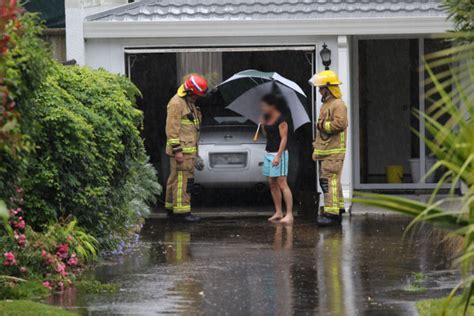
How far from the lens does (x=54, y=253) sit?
1032 centimetres

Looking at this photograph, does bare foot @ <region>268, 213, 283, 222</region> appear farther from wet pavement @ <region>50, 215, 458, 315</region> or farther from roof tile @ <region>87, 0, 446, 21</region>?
roof tile @ <region>87, 0, 446, 21</region>

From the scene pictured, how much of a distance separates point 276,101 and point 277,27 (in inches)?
55.1

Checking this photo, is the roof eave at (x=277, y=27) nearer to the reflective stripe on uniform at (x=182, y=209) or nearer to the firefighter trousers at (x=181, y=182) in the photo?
the firefighter trousers at (x=181, y=182)

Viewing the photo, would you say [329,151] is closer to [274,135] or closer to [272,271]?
[274,135]

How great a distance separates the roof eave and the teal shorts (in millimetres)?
2044

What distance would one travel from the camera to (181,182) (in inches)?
591

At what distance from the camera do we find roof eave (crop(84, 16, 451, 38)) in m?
15.9

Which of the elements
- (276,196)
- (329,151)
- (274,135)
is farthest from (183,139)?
(329,151)

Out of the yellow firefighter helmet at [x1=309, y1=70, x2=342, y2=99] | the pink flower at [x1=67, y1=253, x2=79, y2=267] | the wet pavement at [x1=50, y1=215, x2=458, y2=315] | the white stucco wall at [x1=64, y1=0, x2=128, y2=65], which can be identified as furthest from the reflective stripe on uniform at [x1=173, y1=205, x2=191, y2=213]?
the pink flower at [x1=67, y1=253, x2=79, y2=267]

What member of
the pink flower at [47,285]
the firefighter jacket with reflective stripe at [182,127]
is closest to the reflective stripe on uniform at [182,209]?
the firefighter jacket with reflective stripe at [182,127]

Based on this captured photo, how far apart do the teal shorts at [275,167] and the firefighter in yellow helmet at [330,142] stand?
0.44 metres

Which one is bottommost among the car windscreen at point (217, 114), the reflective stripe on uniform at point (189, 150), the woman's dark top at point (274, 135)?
the reflective stripe on uniform at point (189, 150)

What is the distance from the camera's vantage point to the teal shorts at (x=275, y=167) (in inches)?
581

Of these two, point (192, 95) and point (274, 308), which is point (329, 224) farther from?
point (274, 308)
